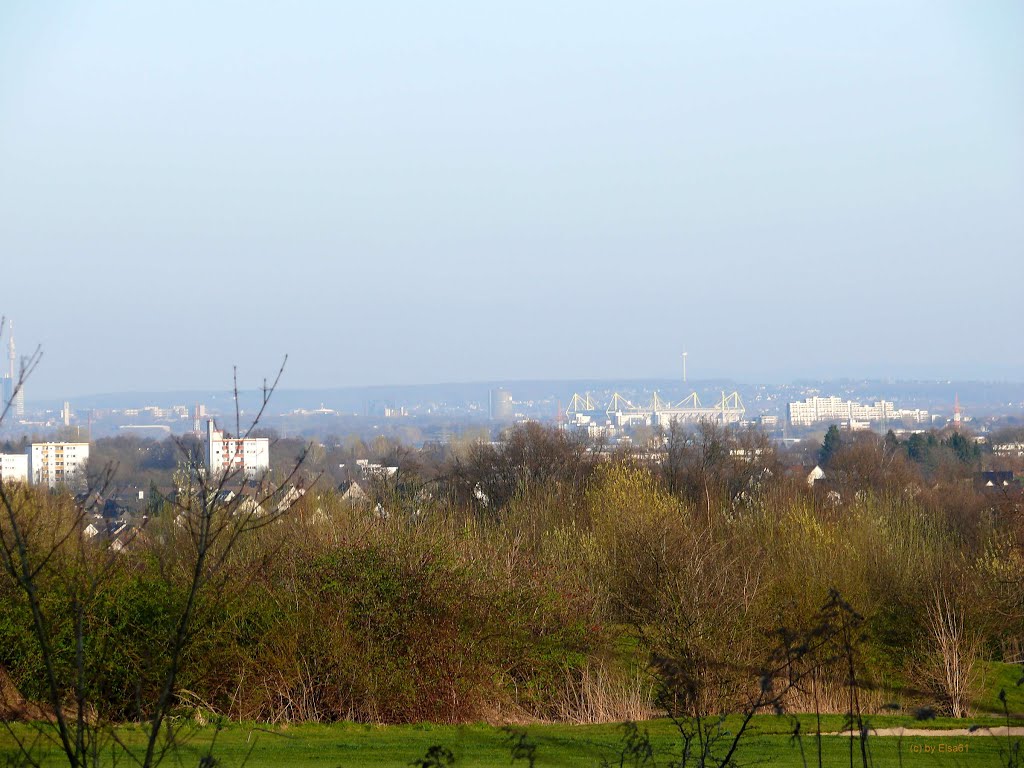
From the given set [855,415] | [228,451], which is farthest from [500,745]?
[855,415]

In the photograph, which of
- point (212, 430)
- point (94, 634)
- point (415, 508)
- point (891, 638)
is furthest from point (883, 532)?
point (212, 430)

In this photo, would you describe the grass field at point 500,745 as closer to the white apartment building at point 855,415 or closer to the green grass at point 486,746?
the green grass at point 486,746

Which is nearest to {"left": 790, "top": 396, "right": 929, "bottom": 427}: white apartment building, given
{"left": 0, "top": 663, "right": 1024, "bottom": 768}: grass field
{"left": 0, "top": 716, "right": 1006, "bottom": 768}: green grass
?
{"left": 0, "top": 663, "right": 1024, "bottom": 768}: grass field

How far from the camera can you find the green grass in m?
11.0

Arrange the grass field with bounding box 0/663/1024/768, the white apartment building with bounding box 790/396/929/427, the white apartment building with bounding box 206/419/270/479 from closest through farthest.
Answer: the white apartment building with bounding box 206/419/270/479, the grass field with bounding box 0/663/1024/768, the white apartment building with bounding box 790/396/929/427

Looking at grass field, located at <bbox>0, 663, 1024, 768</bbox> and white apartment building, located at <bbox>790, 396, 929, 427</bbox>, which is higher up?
grass field, located at <bbox>0, 663, 1024, 768</bbox>

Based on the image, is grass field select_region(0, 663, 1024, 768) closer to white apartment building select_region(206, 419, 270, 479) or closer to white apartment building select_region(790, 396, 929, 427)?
white apartment building select_region(206, 419, 270, 479)

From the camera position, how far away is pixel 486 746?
1242 cm

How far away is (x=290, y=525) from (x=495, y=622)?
400 cm

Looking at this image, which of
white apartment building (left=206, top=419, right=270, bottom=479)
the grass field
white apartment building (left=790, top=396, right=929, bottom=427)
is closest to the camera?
white apartment building (left=206, top=419, right=270, bottom=479)

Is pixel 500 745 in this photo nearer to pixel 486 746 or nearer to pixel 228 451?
pixel 486 746

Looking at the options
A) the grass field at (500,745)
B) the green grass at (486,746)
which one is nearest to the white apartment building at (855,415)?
the grass field at (500,745)

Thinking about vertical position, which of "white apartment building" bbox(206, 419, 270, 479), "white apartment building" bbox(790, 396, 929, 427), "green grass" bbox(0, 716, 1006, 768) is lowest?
"white apartment building" bbox(790, 396, 929, 427)

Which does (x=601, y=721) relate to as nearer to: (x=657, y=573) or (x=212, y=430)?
(x=657, y=573)
